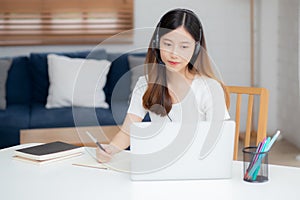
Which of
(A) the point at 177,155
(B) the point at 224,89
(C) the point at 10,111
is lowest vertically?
(C) the point at 10,111

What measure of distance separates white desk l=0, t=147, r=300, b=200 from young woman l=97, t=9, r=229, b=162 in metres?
0.18

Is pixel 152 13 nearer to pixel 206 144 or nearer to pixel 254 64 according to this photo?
pixel 254 64

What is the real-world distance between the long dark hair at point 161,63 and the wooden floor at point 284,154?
7.65ft

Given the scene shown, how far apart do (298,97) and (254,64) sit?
61 cm

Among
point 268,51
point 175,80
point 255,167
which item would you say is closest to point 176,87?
point 175,80

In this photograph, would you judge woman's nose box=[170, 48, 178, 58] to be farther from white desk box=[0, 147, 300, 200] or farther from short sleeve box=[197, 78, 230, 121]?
white desk box=[0, 147, 300, 200]

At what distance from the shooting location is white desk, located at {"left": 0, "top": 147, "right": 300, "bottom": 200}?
1473 mm

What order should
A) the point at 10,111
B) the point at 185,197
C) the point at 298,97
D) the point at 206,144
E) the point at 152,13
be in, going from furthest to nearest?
the point at 152,13 < the point at 298,97 < the point at 10,111 < the point at 206,144 < the point at 185,197

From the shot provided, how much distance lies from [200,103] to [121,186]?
41 cm

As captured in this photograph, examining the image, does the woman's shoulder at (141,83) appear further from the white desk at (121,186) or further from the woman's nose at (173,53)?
the white desk at (121,186)

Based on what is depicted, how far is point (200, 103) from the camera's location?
1.82 meters

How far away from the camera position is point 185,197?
4.78 ft

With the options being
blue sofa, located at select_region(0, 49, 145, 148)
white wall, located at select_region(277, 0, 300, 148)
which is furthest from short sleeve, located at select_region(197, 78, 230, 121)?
white wall, located at select_region(277, 0, 300, 148)

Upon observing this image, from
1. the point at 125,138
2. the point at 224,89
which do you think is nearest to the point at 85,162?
the point at 125,138
